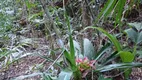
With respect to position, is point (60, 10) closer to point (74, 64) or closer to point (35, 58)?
point (35, 58)

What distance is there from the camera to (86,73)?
1.32m

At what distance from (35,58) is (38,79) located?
0.44 m

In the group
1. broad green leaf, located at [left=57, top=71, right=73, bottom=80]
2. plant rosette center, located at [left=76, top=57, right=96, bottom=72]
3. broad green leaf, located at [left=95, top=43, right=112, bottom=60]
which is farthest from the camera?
broad green leaf, located at [left=95, top=43, right=112, bottom=60]

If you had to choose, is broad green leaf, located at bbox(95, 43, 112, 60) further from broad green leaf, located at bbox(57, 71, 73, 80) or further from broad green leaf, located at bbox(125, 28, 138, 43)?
broad green leaf, located at bbox(57, 71, 73, 80)

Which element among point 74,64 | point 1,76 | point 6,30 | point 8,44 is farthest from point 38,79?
point 6,30

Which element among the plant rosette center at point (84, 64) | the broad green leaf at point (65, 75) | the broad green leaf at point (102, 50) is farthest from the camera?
the broad green leaf at point (102, 50)

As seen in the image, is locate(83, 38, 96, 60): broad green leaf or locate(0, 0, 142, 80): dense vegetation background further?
locate(83, 38, 96, 60): broad green leaf

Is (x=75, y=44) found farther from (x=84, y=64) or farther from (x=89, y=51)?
(x=84, y=64)

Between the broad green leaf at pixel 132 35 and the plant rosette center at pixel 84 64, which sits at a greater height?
the broad green leaf at pixel 132 35

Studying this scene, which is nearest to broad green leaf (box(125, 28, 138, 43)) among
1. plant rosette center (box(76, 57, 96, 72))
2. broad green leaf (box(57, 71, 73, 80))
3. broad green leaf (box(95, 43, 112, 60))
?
broad green leaf (box(95, 43, 112, 60))

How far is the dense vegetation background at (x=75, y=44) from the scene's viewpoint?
1.28 m

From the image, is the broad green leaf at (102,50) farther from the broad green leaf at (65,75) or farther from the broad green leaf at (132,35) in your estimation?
the broad green leaf at (65,75)

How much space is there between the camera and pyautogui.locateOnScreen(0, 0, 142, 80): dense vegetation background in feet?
4.21

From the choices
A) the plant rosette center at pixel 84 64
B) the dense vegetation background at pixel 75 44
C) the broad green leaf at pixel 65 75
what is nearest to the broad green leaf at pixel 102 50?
the dense vegetation background at pixel 75 44
